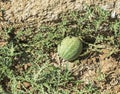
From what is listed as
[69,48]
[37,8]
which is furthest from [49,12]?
[69,48]

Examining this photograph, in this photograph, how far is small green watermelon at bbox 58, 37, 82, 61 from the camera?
2965mm

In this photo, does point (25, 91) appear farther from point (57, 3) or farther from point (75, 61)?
point (57, 3)

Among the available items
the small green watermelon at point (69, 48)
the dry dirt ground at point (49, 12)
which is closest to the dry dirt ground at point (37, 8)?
the dry dirt ground at point (49, 12)

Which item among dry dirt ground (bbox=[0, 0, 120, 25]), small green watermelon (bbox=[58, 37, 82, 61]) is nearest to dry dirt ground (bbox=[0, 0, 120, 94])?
dry dirt ground (bbox=[0, 0, 120, 25])

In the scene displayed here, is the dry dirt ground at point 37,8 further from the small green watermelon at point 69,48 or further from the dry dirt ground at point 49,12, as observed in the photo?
the small green watermelon at point 69,48

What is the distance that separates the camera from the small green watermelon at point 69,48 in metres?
2.96

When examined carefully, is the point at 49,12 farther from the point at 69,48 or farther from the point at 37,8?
the point at 69,48

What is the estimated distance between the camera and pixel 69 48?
295 cm

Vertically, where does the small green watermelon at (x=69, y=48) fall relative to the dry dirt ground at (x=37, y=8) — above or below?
below

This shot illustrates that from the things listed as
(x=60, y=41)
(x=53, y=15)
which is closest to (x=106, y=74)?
(x=60, y=41)

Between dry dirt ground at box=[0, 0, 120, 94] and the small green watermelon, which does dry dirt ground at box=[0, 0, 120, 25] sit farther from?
the small green watermelon

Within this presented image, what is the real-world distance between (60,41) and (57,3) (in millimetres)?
333

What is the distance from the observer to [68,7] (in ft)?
9.84

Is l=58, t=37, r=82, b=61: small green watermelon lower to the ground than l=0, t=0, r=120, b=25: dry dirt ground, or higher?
lower
